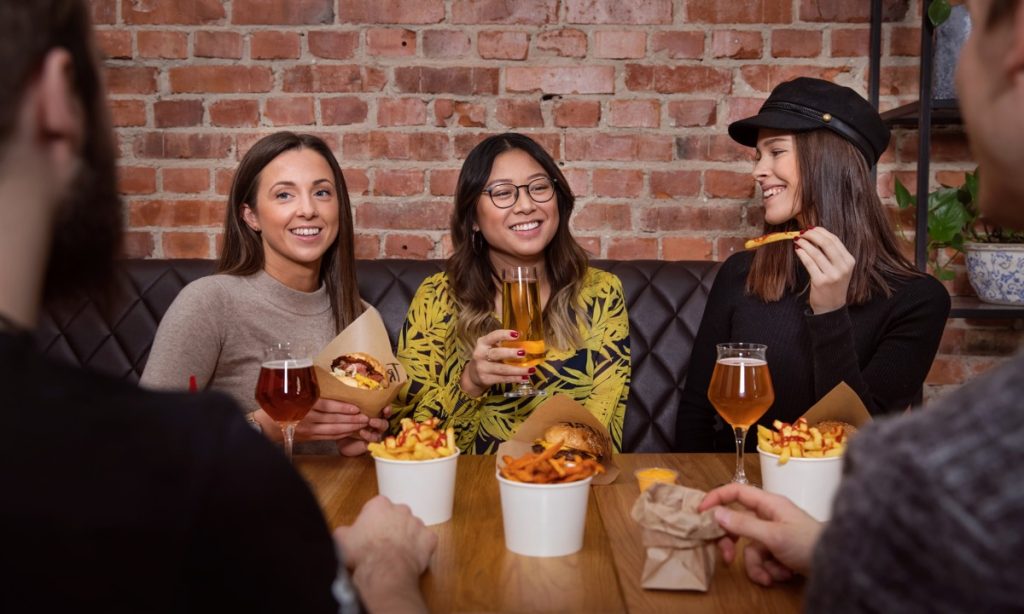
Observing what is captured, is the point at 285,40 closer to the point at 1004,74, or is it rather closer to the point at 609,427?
the point at 609,427

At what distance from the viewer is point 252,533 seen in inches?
22.7

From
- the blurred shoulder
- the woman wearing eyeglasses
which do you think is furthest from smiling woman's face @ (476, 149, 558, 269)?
the blurred shoulder

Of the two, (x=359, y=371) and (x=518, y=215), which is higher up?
(x=518, y=215)

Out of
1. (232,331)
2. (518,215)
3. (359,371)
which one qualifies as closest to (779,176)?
(518,215)

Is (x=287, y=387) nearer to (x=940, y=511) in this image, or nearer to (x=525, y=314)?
(x=525, y=314)

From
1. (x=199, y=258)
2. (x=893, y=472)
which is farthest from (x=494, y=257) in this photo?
(x=893, y=472)

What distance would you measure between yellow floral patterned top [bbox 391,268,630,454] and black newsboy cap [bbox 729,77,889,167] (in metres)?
0.67

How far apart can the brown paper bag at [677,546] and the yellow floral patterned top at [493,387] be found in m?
1.10

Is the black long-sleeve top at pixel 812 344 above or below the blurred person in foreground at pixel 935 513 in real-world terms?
below

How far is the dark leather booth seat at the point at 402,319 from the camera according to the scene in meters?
2.63

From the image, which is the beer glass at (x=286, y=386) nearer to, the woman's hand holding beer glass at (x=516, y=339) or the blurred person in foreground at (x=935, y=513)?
the woman's hand holding beer glass at (x=516, y=339)

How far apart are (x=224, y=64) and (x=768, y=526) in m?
2.45

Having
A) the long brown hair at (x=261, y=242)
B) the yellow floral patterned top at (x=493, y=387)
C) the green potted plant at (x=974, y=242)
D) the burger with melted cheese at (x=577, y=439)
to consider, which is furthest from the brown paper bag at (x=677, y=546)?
the green potted plant at (x=974, y=242)

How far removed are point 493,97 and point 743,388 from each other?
170 cm
